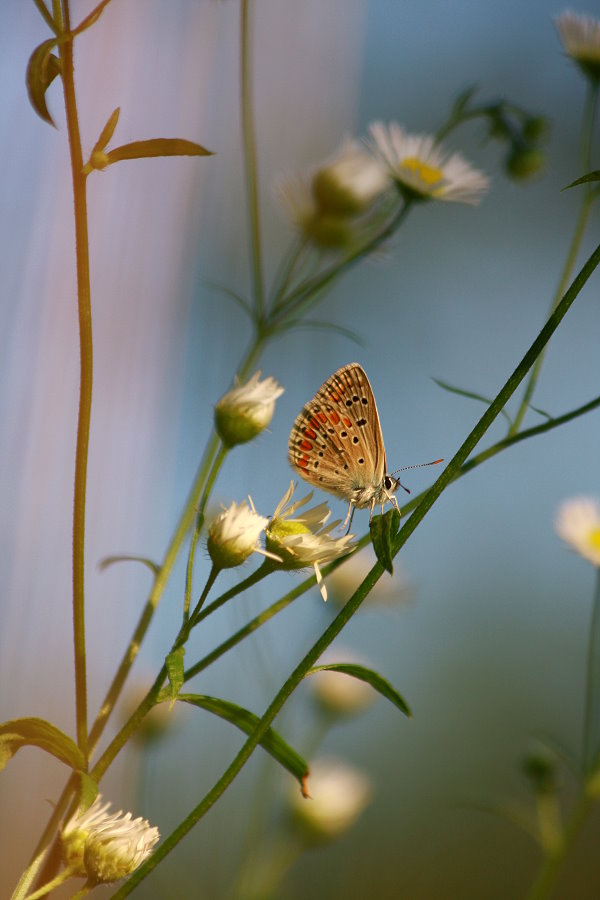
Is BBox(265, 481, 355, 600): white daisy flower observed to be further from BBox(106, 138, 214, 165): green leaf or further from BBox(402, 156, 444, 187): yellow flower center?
BBox(402, 156, 444, 187): yellow flower center

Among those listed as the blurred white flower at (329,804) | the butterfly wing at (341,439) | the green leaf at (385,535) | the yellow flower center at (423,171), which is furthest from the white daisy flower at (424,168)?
the blurred white flower at (329,804)

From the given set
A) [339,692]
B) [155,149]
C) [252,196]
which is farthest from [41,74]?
[339,692]

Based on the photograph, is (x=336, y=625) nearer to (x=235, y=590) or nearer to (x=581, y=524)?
(x=235, y=590)

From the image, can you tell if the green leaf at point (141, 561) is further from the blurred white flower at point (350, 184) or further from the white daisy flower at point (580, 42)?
the white daisy flower at point (580, 42)

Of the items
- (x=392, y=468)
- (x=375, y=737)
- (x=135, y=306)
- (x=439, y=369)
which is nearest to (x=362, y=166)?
(x=392, y=468)

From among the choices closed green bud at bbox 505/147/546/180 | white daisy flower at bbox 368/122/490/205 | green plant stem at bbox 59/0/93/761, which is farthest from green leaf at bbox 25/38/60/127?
closed green bud at bbox 505/147/546/180

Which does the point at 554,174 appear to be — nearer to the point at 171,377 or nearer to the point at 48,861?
the point at 171,377

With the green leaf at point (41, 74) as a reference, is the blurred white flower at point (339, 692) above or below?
below
